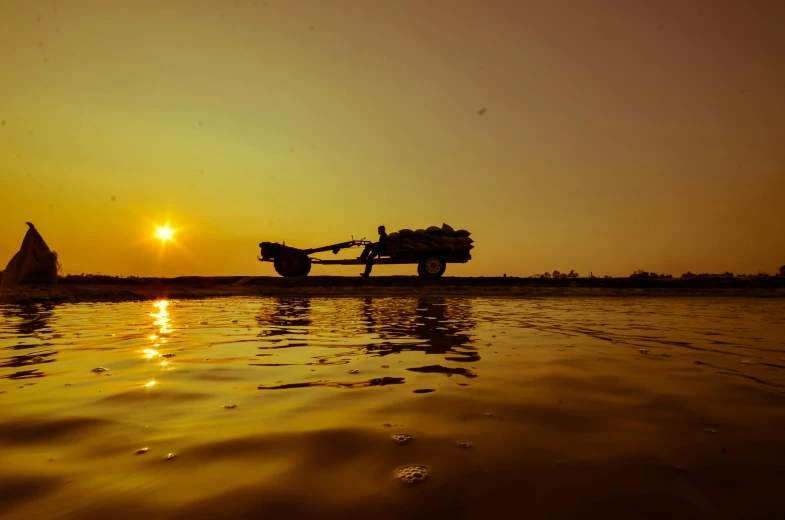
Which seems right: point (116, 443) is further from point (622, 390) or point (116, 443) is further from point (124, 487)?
point (622, 390)

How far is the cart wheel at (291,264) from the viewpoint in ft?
63.6

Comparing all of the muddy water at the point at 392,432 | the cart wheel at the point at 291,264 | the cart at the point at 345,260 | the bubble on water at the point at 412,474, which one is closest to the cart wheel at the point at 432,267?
the cart at the point at 345,260

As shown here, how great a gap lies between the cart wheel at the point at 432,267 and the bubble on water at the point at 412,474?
53.5 feet

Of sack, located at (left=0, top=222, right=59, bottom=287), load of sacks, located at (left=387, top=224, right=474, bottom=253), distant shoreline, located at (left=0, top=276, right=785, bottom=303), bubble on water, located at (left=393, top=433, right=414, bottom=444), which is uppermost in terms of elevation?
load of sacks, located at (left=387, top=224, right=474, bottom=253)

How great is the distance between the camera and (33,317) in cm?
733

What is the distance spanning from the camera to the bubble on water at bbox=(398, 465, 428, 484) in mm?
1609

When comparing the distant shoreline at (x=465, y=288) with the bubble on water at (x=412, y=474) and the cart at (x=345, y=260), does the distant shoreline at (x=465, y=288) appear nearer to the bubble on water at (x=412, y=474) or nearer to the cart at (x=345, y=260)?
the cart at (x=345, y=260)

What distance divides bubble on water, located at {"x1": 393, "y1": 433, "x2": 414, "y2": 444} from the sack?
49.0 ft

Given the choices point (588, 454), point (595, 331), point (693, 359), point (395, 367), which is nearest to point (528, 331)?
point (595, 331)

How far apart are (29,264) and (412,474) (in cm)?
1526

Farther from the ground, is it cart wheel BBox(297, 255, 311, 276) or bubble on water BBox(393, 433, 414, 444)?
cart wheel BBox(297, 255, 311, 276)

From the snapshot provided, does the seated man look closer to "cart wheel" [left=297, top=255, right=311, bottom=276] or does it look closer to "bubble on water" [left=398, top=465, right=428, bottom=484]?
"cart wheel" [left=297, top=255, right=311, bottom=276]

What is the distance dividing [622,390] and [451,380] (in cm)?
110

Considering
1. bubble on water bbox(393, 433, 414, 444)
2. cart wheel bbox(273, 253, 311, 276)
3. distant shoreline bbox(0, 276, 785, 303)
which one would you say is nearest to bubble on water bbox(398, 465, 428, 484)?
bubble on water bbox(393, 433, 414, 444)
